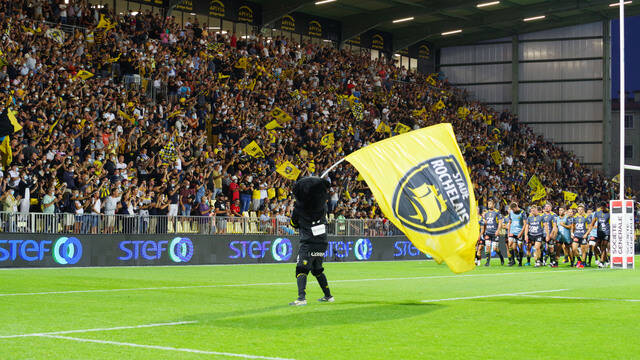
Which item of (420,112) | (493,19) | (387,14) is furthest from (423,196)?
(493,19)

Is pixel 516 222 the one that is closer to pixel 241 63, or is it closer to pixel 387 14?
pixel 241 63

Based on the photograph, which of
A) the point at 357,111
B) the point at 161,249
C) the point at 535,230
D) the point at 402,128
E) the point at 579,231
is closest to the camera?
the point at 161,249

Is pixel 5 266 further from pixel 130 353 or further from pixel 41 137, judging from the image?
pixel 130 353

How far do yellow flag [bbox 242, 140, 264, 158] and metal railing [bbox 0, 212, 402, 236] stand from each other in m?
4.02

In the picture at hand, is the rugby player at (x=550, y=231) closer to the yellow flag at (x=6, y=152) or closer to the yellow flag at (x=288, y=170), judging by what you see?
the yellow flag at (x=288, y=170)

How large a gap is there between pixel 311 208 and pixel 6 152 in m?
14.7

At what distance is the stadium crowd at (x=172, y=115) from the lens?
26.7 metres

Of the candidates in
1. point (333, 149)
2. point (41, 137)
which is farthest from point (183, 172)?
point (333, 149)

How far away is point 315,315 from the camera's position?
11.6 metres

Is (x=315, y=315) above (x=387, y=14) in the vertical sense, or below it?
below

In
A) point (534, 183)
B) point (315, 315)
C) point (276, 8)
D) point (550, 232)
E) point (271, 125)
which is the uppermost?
point (276, 8)

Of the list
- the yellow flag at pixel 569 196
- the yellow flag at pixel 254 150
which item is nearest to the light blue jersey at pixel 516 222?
the yellow flag at pixel 254 150

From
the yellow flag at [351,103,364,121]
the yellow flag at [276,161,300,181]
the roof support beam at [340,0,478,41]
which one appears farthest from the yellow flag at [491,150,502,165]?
the yellow flag at [276,161,300,181]

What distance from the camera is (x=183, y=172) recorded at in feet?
101
